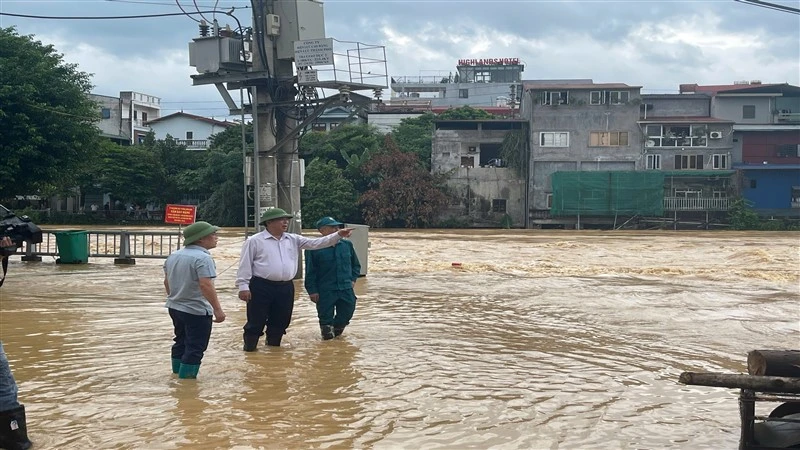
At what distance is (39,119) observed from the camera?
77.3 feet

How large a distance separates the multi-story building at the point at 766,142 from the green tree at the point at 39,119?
44.6 metres

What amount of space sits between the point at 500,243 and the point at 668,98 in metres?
28.8

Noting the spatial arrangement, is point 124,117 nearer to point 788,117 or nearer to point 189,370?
point 788,117

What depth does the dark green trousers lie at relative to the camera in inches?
391

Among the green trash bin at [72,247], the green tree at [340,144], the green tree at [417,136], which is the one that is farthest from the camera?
the green tree at [417,136]

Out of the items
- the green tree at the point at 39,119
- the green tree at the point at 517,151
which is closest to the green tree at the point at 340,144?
the green tree at the point at 517,151

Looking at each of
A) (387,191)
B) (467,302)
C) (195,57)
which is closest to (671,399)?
(467,302)

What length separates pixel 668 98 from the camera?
194 ft

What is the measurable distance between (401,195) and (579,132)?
13.2 m

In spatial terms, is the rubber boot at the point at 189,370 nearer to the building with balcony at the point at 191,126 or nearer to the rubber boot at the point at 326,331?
the rubber boot at the point at 326,331

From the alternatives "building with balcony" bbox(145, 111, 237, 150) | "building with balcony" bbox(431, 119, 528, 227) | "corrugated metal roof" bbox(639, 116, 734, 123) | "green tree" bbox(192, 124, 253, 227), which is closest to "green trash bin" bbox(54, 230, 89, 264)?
"green tree" bbox(192, 124, 253, 227)

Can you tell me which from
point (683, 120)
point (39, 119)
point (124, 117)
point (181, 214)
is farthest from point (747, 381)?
point (124, 117)

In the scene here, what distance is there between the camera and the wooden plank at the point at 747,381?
463 cm

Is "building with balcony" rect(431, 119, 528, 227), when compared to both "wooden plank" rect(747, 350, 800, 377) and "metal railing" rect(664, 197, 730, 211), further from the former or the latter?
"wooden plank" rect(747, 350, 800, 377)
